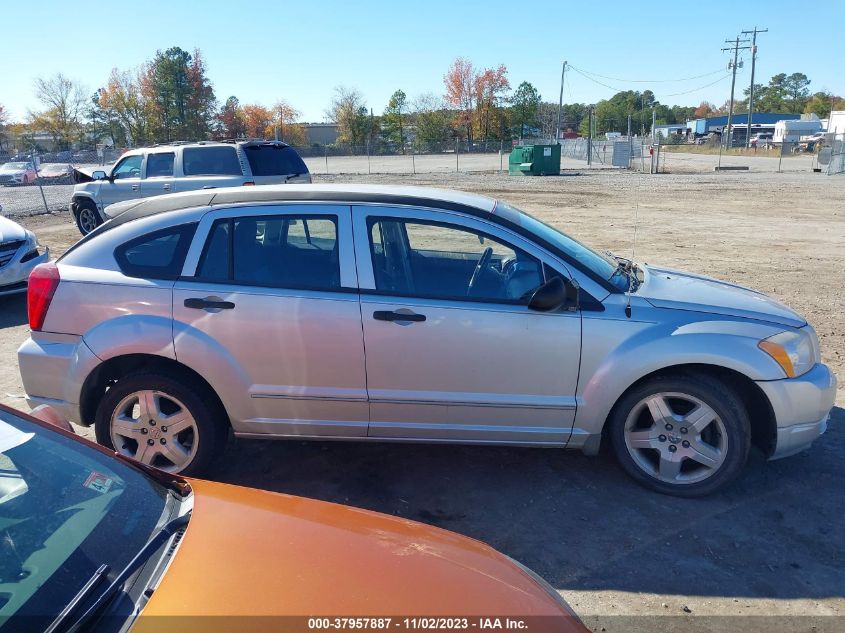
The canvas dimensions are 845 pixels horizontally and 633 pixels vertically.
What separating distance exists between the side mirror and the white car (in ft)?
24.6

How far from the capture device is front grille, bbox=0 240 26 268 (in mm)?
8266

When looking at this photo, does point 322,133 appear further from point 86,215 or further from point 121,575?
point 121,575

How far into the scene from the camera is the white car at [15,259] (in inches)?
325

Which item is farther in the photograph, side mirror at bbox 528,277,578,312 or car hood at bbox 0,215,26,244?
car hood at bbox 0,215,26,244

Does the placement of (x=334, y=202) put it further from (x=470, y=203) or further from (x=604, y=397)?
(x=604, y=397)

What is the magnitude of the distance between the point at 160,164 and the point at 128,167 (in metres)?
1.17

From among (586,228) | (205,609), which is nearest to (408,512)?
(205,609)

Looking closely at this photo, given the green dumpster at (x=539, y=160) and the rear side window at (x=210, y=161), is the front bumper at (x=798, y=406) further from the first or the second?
the green dumpster at (x=539, y=160)

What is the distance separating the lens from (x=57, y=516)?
181cm

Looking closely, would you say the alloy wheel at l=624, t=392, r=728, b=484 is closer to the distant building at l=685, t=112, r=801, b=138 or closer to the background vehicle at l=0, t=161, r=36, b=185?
the background vehicle at l=0, t=161, r=36, b=185

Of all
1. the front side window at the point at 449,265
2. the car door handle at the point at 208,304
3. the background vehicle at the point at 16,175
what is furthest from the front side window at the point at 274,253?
the background vehicle at the point at 16,175

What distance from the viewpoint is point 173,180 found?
12352 millimetres

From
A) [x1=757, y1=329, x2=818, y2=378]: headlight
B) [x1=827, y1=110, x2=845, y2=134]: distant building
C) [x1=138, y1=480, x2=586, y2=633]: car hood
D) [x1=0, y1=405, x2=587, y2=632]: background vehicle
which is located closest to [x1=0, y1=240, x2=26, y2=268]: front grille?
[x1=0, y1=405, x2=587, y2=632]: background vehicle

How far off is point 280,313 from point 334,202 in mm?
766
